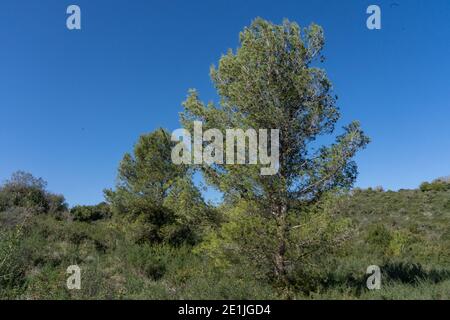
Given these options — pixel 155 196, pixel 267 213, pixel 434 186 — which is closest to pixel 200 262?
pixel 267 213

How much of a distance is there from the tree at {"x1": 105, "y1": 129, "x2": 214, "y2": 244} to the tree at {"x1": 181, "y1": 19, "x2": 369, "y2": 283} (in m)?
1.10

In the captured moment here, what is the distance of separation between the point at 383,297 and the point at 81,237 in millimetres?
14929

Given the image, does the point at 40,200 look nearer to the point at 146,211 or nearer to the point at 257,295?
the point at 146,211

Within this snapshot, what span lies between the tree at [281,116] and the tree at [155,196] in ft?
3.62

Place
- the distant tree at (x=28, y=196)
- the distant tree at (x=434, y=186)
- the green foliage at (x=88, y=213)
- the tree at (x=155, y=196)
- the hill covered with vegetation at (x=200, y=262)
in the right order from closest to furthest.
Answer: the hill covered with vegetation at (x=200, y=262) < the tree at (x=155, y=196) < the distant tree at (x=28, y=196) < the green foliage at (x=88, y=213) < the distant tree at (x=434, y=186)

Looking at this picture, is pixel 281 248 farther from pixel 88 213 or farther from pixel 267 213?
pixel 88 213

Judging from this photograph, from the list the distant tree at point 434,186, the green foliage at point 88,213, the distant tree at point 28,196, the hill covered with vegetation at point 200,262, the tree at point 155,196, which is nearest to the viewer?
the hill covered with vegetation at point 200,262

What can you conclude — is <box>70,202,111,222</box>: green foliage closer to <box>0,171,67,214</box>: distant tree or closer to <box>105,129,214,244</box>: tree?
<box>0,171,67,214</box>: distant tree

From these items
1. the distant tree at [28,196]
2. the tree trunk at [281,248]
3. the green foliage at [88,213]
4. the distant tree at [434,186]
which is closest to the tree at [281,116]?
the tree trunk at [281,248]

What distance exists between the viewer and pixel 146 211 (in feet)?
66.3

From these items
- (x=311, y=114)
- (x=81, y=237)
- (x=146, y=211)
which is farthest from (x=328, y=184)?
(x=81, y=237)

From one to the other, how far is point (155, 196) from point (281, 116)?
14.6 metres

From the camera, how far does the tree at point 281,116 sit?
1070cm

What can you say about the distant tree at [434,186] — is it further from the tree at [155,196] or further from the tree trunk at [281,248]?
the tree trunk at [281,248]
